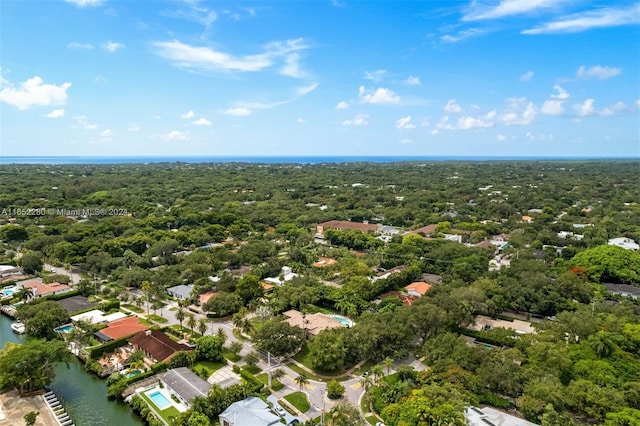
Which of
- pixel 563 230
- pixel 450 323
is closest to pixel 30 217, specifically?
pixel 450 323

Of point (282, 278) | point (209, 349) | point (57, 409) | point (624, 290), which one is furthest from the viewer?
point (282, 278)

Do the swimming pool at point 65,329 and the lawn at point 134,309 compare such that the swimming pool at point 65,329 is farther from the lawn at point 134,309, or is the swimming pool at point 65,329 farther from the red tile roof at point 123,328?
the lawn at point 134,309

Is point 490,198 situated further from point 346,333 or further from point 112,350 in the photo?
point 112,350

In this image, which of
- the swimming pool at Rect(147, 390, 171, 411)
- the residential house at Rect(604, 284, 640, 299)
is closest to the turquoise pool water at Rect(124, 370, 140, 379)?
the swimming pool at Rect(147, 390, 171, 411)

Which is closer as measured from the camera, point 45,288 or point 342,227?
point 45,288

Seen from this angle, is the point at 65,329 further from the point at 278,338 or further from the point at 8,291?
the point at 278,338

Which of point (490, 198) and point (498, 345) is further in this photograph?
point (490, 198)

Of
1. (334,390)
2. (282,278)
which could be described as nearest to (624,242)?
(282,278)
